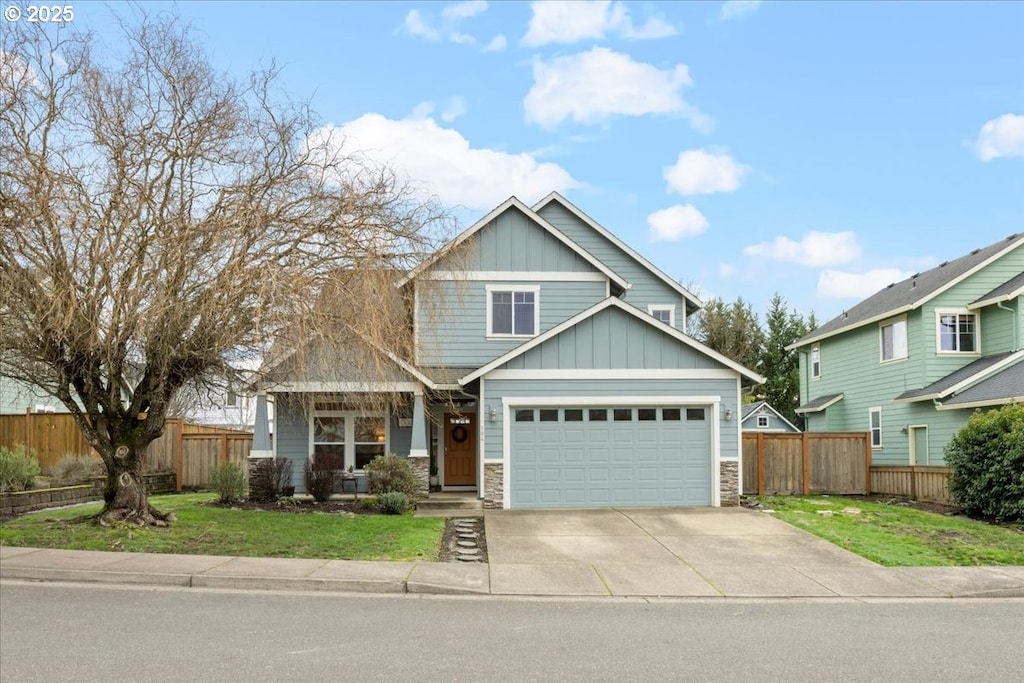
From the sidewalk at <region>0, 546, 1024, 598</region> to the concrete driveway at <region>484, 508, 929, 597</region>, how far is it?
4 centimetres

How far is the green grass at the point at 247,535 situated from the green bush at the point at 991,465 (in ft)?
36.0

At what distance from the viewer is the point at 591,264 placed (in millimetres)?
21938

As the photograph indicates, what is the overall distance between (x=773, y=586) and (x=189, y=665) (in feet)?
25.0

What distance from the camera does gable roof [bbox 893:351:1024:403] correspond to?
23.0m

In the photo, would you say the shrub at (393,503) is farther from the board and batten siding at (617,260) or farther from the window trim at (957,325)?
the window trim at (957,325)

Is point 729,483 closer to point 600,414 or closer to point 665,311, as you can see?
point 600,414

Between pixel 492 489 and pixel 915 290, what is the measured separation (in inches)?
627

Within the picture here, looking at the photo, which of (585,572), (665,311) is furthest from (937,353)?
(585,572)

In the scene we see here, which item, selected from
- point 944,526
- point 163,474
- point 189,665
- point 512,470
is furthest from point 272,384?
point 944,526

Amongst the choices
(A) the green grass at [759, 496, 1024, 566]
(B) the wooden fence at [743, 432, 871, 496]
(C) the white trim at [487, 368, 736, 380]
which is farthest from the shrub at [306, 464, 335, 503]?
(B) the wooden fence at [743, 432, 871, 496]

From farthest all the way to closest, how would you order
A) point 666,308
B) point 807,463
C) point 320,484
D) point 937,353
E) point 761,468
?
point 937,353
point 666,308
point 807,463
point 761,468
point 320,484

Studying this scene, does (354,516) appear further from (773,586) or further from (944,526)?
(944,526)

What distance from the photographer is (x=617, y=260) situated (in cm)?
2416

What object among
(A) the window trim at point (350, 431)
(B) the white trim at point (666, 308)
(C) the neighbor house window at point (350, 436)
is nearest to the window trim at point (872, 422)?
(B) the white trim at point (666, 308)
